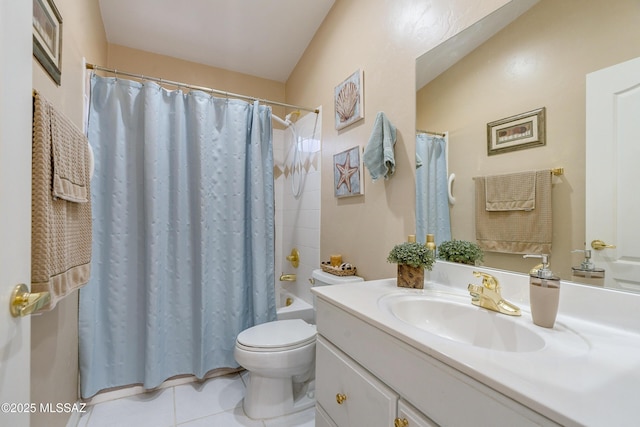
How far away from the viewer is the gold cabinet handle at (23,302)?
49 centimetres

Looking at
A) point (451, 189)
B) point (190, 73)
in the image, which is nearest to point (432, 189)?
point (451, 189)

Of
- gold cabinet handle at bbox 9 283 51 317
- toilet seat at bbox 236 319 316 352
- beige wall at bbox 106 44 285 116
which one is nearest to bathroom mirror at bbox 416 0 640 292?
toilet seat at bbox 236 319 316 352

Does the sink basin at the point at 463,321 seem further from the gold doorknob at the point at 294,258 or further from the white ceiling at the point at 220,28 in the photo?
the white ceiling at the point at 220,28

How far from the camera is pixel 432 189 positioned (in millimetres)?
→ 1211

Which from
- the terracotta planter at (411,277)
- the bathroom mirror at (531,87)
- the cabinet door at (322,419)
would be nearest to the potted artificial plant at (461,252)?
the bathroom mirror at (531,87)

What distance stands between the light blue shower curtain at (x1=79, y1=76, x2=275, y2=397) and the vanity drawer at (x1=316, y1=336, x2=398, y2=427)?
951mm

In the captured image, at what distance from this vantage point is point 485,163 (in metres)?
1.03

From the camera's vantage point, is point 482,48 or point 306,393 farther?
point 306,393

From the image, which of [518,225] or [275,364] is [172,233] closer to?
[275,364]

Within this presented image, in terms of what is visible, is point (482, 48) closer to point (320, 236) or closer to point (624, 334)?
point (624, 334)

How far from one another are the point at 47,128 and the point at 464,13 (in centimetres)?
150

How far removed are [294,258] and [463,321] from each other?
5.53 ft

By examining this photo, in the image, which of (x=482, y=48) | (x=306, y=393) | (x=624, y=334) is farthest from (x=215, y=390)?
(x=482, y=48)

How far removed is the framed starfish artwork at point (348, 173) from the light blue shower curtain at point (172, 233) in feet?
1.58
